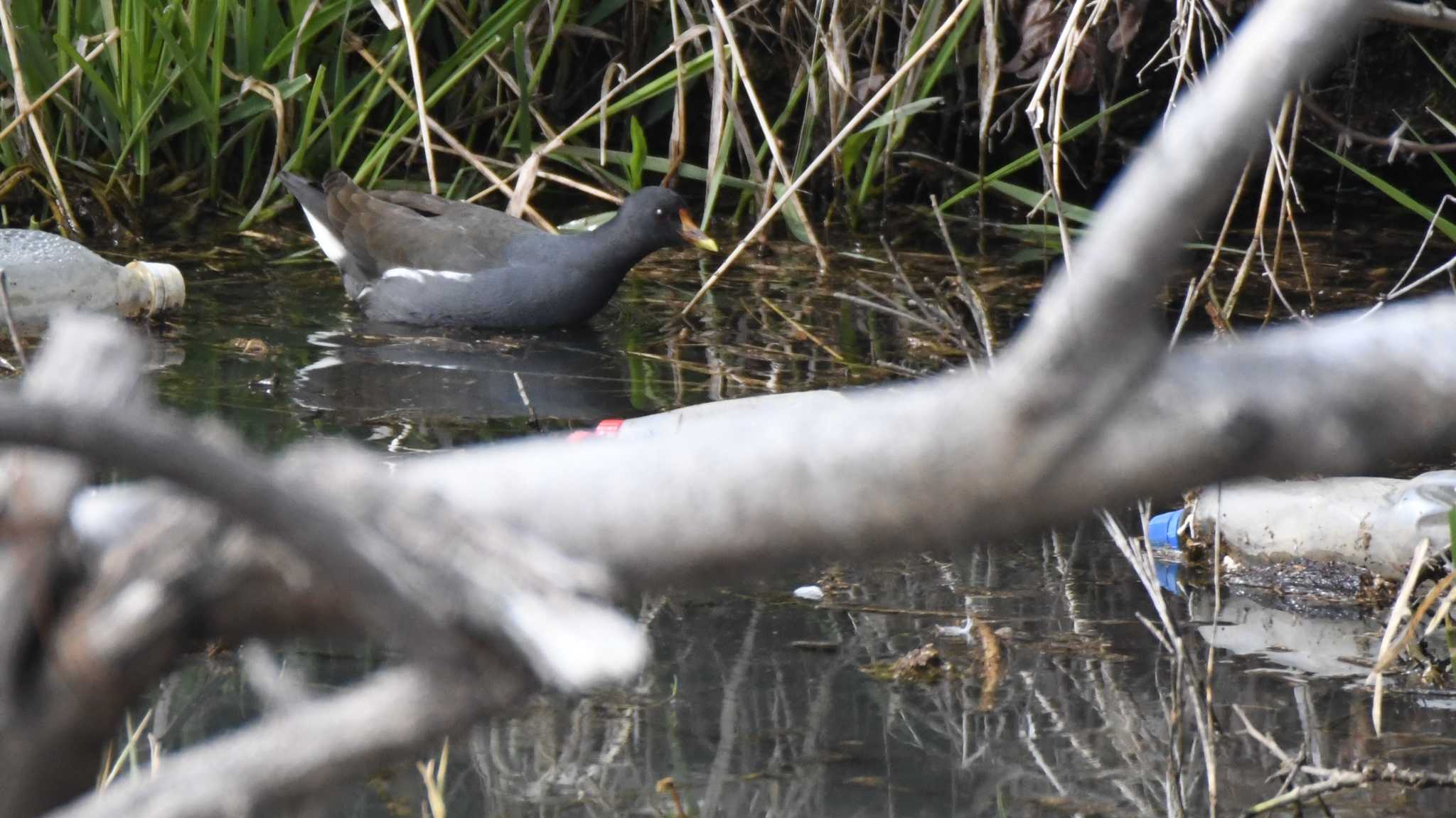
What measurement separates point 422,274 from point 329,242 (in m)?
0.38

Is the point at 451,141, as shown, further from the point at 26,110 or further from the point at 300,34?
the point at 26,110

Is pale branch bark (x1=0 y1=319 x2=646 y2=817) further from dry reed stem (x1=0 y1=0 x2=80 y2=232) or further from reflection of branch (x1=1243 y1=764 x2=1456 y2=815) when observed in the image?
dry reed stem (x1=0 y1=0 x2=80 y2=232)

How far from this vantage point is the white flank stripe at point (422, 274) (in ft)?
15.6

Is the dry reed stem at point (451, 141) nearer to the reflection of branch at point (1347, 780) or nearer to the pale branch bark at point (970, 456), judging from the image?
the reflection of branch at point (1347, 780)

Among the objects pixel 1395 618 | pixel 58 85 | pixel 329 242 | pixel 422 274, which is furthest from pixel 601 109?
pixel 1395 618

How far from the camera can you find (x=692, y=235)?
16.3 feet

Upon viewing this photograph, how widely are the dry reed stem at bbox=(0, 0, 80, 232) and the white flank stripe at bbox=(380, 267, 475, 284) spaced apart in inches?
39.1

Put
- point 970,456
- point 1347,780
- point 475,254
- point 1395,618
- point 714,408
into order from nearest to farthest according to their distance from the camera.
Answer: point 970,456
point 1347,780
point 1395,618
point 714,408
point 475,254

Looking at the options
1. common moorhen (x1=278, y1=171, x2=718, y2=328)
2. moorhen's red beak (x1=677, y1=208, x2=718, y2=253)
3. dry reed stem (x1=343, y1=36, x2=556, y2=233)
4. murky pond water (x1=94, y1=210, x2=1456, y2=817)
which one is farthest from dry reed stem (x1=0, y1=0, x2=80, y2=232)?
moorhen's red beak (x1=677, y1=208, x2=718, y2=253)

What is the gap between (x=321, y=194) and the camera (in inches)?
199

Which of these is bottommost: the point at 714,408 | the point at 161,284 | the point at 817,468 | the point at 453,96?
the point at 161,284

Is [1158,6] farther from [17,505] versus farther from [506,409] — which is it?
[17,505]

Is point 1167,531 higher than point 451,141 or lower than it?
lower

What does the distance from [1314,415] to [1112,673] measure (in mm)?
1946
